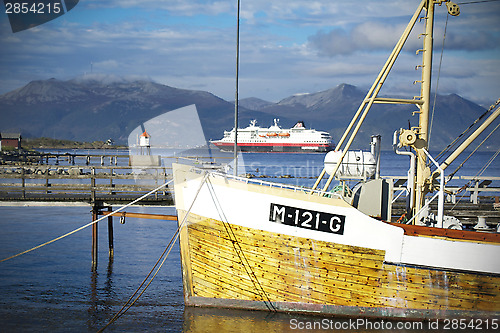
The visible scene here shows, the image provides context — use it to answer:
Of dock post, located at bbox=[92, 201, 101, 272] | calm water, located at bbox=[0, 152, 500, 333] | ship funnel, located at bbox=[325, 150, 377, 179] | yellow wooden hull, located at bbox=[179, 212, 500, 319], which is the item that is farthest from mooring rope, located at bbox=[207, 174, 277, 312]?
dock post, located at bbox=[92, 201, 101, 272]

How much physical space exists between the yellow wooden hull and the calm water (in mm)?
627

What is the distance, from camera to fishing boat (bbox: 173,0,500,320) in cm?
1202

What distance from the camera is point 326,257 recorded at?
39.9 ft

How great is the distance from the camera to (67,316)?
14.1 metres

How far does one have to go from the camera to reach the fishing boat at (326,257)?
12.0 m

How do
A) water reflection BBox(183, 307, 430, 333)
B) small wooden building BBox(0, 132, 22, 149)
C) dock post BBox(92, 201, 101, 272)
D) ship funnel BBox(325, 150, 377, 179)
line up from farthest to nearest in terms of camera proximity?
small wooden building BBox(0, 132, 22, 149) → dock post BBox(92, 201, 101, 272) → ship funnel BBox(325, 150, 377, 179) → water reflection BBox(183, 307, 430, 333)

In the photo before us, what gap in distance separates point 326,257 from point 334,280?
1.97 ft

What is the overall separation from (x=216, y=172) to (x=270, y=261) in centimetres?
259

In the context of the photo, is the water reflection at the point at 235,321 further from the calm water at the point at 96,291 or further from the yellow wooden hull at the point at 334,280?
the yellow wooden hull at the point at 334,280

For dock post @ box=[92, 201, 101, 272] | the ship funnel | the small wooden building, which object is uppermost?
the small wooden building

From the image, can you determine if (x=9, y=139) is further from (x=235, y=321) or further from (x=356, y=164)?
(x=235, y=321)

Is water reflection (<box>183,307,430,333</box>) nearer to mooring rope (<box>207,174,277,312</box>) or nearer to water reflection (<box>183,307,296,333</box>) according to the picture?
water reflection (<box>183,307,296,333</box>)

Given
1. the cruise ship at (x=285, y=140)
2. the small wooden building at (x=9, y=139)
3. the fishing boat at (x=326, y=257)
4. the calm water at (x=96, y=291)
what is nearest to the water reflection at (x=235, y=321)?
the calm water at (x=96, y=291)

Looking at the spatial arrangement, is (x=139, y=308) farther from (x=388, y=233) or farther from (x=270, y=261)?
(x=388, y=233)
